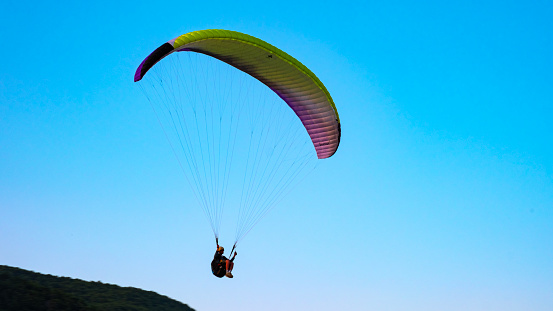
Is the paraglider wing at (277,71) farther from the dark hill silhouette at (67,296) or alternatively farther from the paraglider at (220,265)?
the dark hill silhouette at (67,296)

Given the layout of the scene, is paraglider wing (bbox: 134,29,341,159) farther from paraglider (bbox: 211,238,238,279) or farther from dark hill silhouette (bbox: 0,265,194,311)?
dark hill silhouette (bbox: 0,265,194,311)

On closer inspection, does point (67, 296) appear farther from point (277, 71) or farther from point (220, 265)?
point (277, 71)

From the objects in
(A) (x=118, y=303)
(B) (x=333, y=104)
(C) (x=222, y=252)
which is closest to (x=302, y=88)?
(B) (x=333, y=104)

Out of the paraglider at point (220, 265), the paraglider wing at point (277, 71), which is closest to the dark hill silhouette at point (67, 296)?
the paraglider at point (220, 265)

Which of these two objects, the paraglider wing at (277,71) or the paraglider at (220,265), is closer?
the paraglider wing at (277,71)

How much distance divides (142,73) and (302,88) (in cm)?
681

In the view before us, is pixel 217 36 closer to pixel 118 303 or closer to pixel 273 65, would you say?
pixel 273 65

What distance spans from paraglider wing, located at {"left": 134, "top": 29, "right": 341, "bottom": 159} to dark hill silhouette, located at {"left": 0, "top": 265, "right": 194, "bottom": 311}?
33.5 feet

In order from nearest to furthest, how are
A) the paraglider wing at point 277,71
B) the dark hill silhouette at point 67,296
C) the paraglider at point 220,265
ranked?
the paraglider wing at point 277,71, the paraglider at point 220,265, the dark hill silhouette at point 67,296

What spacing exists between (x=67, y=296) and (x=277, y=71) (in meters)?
12.6

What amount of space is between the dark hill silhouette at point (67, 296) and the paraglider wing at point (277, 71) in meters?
10.2

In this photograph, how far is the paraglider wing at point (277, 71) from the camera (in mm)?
17391

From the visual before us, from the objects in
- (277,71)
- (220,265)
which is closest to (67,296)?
(220,265)

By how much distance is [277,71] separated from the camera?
2084cm
